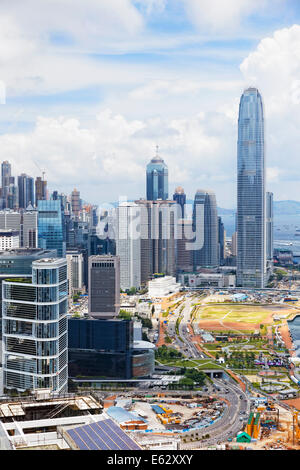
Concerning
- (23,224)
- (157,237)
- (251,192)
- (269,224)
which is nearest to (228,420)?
(23,224)

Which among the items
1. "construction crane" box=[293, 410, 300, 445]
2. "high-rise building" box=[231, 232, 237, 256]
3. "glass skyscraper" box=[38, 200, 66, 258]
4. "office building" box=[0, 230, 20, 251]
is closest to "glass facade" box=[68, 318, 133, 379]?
"construction crane" box=[293, 410, 300, 445]

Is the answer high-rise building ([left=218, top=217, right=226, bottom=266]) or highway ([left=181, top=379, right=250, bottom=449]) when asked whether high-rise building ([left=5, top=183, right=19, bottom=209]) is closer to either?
high-rise building ([left=218, top=217, right=226, bottom=266])

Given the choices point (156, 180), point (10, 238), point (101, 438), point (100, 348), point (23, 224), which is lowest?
point (100, 348)

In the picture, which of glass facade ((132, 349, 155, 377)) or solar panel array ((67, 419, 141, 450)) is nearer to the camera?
solar panel array ((67, 419, 141, 450))

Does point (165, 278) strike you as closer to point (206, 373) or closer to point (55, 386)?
point (206, 373)

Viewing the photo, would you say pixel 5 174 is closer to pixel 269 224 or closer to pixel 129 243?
pixel 129 243

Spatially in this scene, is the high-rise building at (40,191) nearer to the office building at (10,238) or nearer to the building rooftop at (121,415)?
the office building at (10,238)

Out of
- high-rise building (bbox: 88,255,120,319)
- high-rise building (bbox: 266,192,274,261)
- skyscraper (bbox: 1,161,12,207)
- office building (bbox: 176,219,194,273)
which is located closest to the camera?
high-rise building (bbox: 88,255,120,319)

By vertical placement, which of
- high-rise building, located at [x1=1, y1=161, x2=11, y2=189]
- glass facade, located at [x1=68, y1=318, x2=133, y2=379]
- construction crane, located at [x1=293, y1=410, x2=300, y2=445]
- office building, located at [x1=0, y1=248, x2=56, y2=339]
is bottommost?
construction crane, located at [x1=293, y1=410, x2=300, y2=445]
